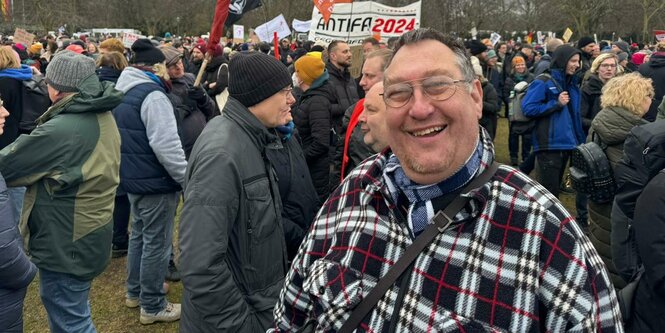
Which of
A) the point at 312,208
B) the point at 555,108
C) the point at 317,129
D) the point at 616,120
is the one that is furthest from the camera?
the point at 555,108

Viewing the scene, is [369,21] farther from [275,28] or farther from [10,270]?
[10,270]

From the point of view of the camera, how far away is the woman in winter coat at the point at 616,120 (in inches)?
166

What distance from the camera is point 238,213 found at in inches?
89.3

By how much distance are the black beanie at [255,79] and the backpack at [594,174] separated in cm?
295

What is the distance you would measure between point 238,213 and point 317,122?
231 centimetres

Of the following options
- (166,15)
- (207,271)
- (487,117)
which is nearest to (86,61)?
(207,271)

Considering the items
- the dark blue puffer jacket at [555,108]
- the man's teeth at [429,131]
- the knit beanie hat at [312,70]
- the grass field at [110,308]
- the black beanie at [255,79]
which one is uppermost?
the man's teeth at [429,131]

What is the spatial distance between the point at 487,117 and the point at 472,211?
21.4 feet

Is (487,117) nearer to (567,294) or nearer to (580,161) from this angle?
(580,161)

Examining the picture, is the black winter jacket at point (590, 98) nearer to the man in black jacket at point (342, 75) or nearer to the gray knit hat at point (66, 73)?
the man in black jacket at point (342, 75)

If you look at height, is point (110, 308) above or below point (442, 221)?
below

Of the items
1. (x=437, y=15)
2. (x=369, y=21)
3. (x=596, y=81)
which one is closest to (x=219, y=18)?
(x=369, y=21)

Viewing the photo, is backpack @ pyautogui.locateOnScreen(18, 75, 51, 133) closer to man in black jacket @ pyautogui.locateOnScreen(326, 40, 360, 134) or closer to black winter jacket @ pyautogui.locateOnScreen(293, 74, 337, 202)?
black winter jacket @ pyautogui.locateOnScreen(293, 74, 337, 202)

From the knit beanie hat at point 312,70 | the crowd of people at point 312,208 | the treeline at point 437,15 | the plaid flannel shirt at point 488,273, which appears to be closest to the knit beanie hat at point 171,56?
the crowd of people at point 312,208
